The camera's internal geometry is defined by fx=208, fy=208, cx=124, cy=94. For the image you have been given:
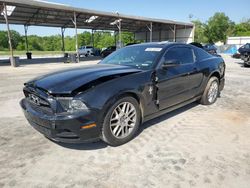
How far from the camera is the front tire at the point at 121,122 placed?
290 cm

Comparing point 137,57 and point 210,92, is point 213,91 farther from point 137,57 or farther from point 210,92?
point 137,57

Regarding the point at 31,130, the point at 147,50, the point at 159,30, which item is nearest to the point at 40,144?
the point at 31,130

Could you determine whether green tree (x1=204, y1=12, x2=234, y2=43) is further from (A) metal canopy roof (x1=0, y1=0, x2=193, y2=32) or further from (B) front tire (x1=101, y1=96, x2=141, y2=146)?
(B) front tire (x1=101, y1=96, x2=141, y2=146)

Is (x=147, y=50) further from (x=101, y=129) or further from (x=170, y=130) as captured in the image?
(x=101, y=129)

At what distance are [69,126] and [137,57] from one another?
1.95 metres

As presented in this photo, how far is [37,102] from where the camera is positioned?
2.93m

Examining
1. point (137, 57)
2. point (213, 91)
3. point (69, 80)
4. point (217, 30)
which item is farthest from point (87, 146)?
point (217, 30)

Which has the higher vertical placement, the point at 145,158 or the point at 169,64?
the point at 169,64

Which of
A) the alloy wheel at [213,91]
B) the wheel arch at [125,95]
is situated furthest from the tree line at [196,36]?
the wheel arch at [125,95]

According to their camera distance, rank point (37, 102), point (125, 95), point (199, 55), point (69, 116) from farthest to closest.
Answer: point (199, 55), point (125, 95), point (37, 102), point (69, 116)

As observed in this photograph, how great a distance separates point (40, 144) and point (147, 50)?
2.49 meters

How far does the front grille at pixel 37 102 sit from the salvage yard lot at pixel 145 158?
65cm

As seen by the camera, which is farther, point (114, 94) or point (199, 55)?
point (199, 55)

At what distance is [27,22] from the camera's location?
26328 millimetres
